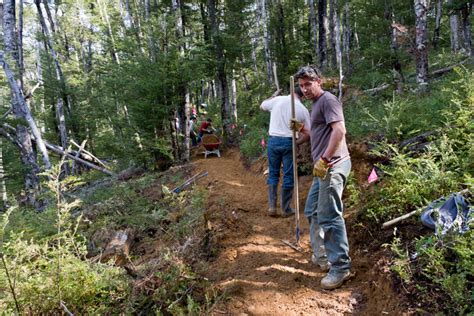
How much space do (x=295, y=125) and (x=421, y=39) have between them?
512 centimetres

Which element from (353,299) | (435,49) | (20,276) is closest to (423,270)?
(353,299)

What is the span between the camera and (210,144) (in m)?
11.4

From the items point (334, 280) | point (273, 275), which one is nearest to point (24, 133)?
point (273, 275)

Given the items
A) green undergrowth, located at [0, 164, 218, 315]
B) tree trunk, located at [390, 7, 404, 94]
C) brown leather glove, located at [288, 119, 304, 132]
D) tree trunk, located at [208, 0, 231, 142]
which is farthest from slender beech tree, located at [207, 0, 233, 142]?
green undergrowth, located at [0, 164, 218, 315]

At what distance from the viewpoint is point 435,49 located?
57.2 feet

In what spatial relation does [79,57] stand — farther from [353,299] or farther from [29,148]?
[353,299]

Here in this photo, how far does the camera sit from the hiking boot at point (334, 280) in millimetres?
3053

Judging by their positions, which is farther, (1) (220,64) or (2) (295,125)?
(1) (220,64)

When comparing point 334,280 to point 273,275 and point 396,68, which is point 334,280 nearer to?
point 273,275

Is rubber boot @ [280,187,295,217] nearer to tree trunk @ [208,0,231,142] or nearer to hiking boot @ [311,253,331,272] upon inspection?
hiking boot @ [311,253,331,272]

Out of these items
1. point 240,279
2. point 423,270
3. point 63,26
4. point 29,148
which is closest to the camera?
point 423,270

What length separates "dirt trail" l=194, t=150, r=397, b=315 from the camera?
2.86 metres

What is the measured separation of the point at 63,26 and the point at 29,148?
15.1 meters

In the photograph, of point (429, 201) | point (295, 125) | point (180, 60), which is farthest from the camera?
point (180, 60)
